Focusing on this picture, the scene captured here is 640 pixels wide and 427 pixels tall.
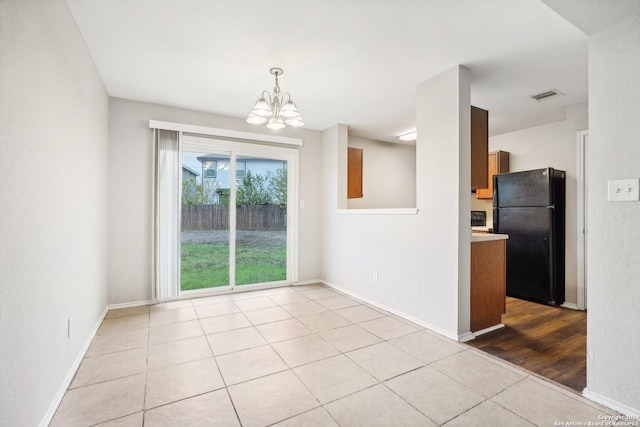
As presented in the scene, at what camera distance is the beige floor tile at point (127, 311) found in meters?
3.25

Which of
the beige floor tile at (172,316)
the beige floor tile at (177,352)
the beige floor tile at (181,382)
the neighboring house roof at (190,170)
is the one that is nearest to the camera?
the beige floor tile at (181,382)

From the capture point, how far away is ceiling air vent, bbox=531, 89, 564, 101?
3.16 m

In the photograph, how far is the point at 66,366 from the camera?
6.37 feet

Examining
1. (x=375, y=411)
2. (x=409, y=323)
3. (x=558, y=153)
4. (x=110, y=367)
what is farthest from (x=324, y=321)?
(x=558, y=153)

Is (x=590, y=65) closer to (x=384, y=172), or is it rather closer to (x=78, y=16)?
(x=78, y=16)

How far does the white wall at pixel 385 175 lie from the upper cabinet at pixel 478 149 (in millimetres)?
2598

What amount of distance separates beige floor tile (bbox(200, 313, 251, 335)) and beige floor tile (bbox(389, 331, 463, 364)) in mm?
1498

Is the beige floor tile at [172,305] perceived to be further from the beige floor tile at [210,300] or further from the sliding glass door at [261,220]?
the sliding glass door at [261,220]

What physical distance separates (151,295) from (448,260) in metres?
3.39

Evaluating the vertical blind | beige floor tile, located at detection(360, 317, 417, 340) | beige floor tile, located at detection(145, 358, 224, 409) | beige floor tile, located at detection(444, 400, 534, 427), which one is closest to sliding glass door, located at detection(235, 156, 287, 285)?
the vertical blind

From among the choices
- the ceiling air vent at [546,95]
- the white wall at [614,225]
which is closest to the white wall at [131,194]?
the white wall at [614,225]

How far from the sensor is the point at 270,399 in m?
1.81

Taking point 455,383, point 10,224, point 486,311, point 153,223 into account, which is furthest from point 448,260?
point 153,223

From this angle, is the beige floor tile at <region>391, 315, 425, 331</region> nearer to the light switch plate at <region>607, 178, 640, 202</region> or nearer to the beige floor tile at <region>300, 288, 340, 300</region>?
the beige floor tile at <region>300, 288, 340, 300</region>
